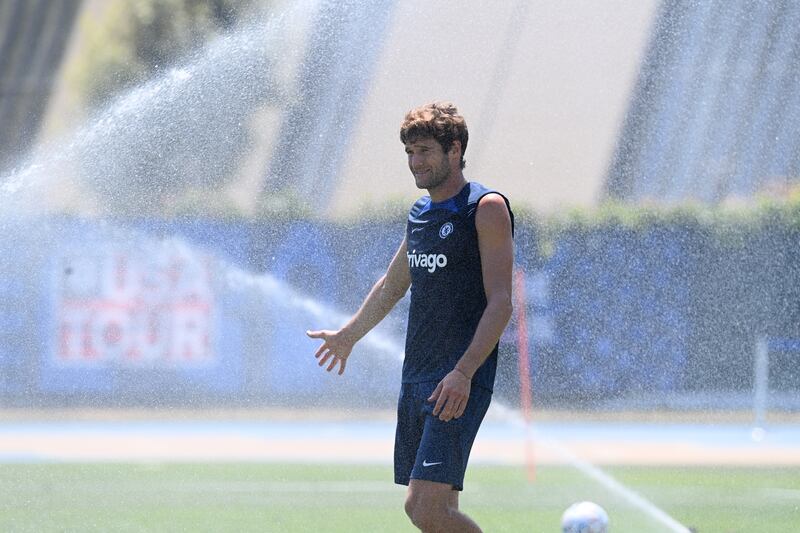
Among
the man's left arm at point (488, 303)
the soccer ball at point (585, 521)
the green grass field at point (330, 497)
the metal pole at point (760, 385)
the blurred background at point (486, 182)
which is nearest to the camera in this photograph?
the man's left arm at point (488, 303)

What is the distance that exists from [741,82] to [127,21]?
32.1ft

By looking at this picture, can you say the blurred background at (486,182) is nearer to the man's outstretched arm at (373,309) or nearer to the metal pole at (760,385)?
the metal pole at (760,385)

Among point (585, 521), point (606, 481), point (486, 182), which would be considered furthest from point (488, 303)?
point (486, 182)

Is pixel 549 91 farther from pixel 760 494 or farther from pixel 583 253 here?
pixel 760 494

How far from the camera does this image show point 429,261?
4363 millimetres

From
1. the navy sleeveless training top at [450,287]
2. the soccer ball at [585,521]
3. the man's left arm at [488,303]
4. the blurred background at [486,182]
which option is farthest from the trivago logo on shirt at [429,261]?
the blurred background at [486,182]

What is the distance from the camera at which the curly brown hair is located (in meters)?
4.31

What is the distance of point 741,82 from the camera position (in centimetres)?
1316

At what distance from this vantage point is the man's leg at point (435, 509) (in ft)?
13.8

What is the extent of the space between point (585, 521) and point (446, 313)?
169cm

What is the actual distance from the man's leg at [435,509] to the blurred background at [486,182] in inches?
311

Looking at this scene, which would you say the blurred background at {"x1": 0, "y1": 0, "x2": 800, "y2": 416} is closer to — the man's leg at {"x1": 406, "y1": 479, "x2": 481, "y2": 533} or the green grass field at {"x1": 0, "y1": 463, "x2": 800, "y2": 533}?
the green grass field at {"x1": 0, "y1": 463, "x2": 800, "y2": 533}

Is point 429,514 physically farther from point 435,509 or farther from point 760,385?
point 760,385

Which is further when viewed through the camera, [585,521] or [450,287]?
[585,521]
